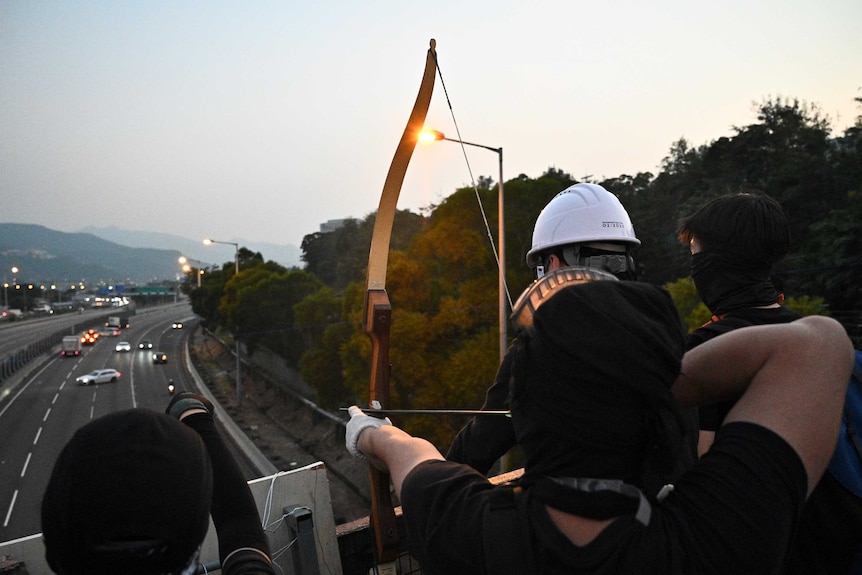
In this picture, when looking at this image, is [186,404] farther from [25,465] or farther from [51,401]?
[51,401]

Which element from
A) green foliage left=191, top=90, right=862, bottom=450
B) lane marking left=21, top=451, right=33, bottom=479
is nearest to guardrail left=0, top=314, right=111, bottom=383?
lane marking left=21, top=451, right=33, bottom=479

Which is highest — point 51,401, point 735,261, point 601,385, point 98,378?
point 735,261

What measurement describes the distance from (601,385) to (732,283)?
0.95 meters

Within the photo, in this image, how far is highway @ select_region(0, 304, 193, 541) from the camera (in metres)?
19.7

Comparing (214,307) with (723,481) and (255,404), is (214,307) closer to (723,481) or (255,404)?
(255,404)

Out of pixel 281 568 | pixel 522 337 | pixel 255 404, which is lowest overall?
pixel 255 404

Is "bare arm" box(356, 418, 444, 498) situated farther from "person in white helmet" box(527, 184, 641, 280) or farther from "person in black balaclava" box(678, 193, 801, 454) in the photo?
"person in white helmet" box(527, 184, 641, 280)

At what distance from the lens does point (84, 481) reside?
0.95 m

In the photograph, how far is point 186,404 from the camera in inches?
59.1

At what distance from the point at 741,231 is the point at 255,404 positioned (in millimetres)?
32332

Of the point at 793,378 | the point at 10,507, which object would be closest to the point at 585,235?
the point at 793,378

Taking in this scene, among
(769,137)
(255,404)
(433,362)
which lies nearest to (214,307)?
(255,404)

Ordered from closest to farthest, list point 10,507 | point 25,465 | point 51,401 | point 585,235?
point 585,235, point 10,507, point 25,465, point 51,401

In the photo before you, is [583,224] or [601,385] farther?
[583,224]
